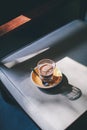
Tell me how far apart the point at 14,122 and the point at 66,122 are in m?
0.35

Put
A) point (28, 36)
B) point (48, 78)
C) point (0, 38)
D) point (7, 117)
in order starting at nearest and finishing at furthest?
point (48, 78) < point (7, 117) < point (0, 38) < point (28, 36)

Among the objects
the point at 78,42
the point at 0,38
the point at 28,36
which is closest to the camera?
the point at 78,42

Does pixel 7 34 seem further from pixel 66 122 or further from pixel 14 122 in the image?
pixel 66 122

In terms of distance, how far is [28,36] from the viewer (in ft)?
5.93

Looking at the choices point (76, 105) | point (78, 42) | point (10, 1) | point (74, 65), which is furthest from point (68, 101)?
point (10, 1)

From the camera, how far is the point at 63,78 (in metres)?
1.13

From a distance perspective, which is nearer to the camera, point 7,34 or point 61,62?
point 61,62

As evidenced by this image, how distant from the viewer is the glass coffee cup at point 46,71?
3.65ft

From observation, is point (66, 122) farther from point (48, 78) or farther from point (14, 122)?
point (14, 122)

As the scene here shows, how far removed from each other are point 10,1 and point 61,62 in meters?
0.54

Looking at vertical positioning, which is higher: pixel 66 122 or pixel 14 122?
pixel 66 122

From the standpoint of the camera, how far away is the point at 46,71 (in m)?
1.13

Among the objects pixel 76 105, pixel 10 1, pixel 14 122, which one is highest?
pixel 10 1

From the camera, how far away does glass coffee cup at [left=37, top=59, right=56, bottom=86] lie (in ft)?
3.65
